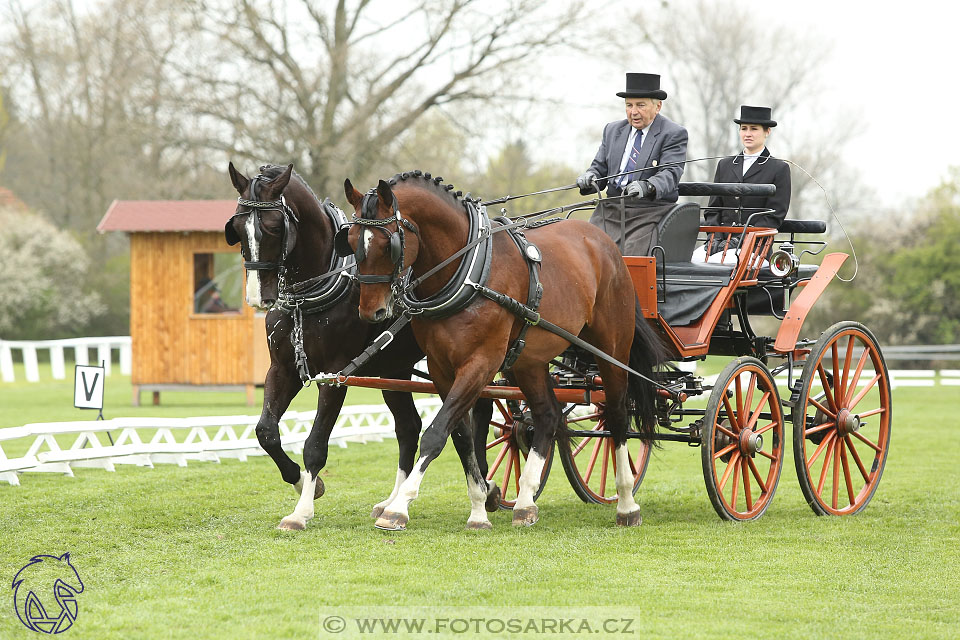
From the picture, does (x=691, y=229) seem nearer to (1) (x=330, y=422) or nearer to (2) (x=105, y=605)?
(1) (x=330, y=422)

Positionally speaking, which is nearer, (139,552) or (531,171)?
(139,552)

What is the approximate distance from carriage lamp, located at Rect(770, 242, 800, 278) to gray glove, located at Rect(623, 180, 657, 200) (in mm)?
979

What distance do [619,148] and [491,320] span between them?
219 cm

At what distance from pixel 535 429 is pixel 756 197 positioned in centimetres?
257

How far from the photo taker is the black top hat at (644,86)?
7551mm

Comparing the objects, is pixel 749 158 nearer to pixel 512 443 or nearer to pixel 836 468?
pixel 836 468

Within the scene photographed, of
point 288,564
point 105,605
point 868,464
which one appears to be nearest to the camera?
point 105,605

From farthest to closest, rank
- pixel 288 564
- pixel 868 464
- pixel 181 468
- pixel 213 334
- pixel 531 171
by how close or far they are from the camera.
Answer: pixel 531 171
pixel 213 334
pixel 868 464
pixel 181 468
pixel 288 564

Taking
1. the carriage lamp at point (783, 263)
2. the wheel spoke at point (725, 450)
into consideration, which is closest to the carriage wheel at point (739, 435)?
the wheel spoke at point (725, 450)

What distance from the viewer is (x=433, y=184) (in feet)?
20.5

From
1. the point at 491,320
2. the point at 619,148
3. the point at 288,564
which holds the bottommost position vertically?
the point at 288,564

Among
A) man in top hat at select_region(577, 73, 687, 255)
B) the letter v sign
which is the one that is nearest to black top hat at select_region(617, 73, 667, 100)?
man in top hat at select_region(577, 73, 687, 255)

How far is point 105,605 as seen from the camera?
15.1 ft

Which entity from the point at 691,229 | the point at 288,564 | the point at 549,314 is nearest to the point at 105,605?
the point at 288,564
